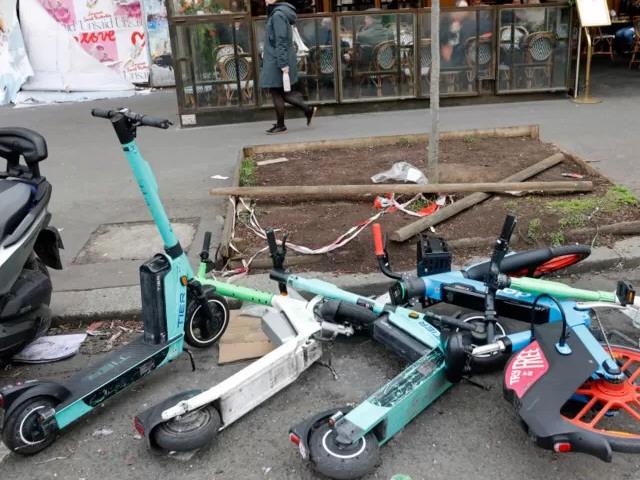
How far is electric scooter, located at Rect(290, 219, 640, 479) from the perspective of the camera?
8.66 feet

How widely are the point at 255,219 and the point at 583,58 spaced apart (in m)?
11.0

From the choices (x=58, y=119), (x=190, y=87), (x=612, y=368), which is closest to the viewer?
(x=612, y=368)

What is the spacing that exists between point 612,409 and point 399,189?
121 inches

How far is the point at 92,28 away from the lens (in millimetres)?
13344

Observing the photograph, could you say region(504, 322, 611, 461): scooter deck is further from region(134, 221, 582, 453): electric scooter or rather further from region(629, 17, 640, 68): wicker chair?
region(629, 17, 640, 68): wicker chair

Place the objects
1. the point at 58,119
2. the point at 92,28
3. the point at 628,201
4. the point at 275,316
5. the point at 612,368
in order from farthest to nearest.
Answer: the point at 92,28 → the point at 58,119 → the point at 628,201 → the point at 275,316 → the point at 612,368

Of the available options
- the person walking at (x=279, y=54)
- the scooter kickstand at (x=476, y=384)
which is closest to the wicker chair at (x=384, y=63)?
the person walking at (x=279, y=54)

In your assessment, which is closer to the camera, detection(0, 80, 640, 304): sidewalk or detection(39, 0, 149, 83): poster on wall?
detection(0, 80, 640, 304): sidewalk

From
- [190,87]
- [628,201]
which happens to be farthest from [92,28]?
[628,201]

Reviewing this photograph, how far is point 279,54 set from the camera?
892 centimetres

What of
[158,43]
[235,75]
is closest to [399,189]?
[235,75]

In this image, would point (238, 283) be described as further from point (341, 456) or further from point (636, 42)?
point (636, 42)

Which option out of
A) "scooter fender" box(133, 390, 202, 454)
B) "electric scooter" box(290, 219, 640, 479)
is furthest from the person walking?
"scooter fender" box(133, 390, 202, 454)

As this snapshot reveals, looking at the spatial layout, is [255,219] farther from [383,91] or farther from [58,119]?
[58,119]
